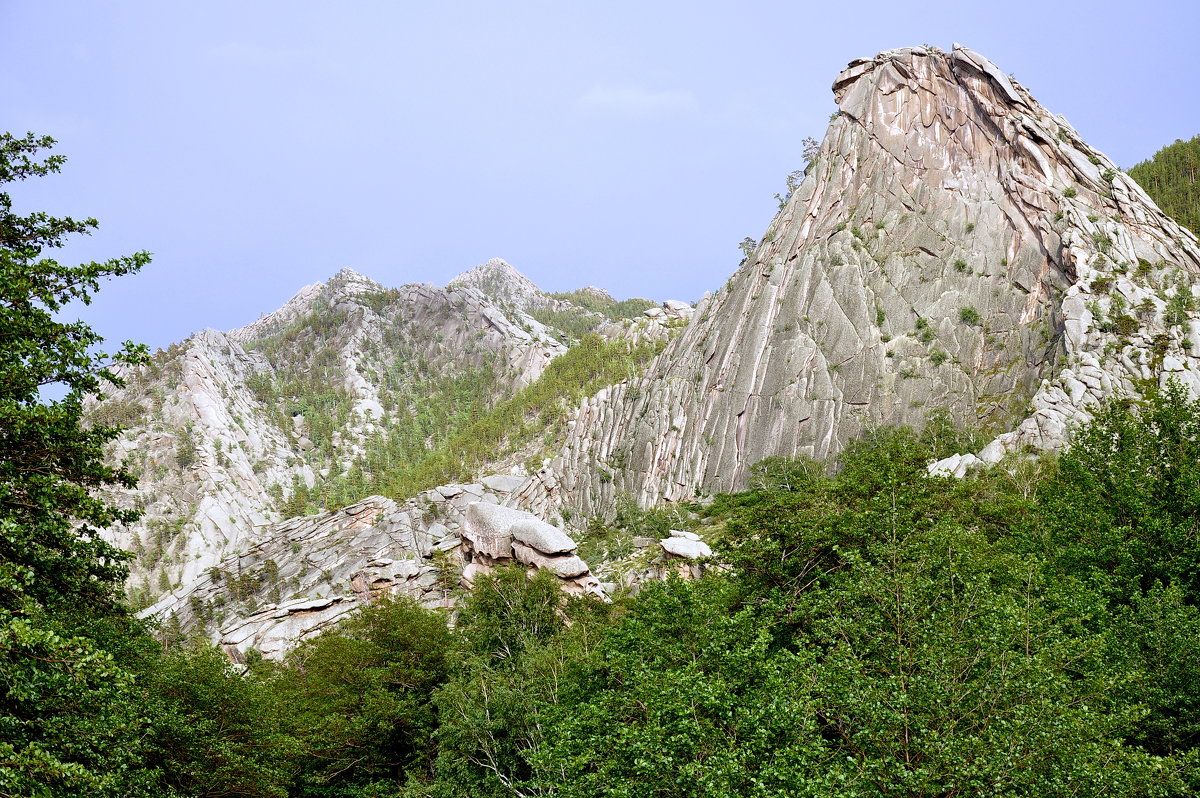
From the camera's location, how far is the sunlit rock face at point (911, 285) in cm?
7281

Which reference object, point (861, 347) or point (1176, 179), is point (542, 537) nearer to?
point (861, 347)

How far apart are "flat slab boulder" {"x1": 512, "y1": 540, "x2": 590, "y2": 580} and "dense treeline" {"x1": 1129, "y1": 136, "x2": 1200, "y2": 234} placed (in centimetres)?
9597

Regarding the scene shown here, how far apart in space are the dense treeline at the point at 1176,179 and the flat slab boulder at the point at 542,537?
3768 inches

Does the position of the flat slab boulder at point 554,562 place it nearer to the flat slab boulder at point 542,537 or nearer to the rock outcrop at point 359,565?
the rock outcrop at point 359,565

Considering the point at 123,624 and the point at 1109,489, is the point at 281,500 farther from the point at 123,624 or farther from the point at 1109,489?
the point at 1109,489

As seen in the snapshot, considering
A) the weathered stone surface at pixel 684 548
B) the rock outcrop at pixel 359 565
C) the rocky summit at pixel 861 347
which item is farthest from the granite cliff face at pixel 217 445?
the weathered stone surface at pixel 684 548

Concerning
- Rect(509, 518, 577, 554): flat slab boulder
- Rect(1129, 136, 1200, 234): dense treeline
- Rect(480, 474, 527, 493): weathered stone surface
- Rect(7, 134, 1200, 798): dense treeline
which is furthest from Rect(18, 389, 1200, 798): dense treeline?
Rect(1129, 136, 1200, 234): dense treeline

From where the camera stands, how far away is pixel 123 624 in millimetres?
18938

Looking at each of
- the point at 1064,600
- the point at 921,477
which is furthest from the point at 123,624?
the point at 921,477

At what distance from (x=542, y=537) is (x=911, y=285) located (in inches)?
2256

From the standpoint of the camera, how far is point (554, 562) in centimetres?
5206

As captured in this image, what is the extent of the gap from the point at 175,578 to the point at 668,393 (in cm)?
9813

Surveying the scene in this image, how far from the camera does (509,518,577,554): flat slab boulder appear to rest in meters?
52.9

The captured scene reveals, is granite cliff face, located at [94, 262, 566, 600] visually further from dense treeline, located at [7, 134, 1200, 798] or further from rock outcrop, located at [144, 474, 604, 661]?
dense treeline, located at [7, 134, 1200, 798]
